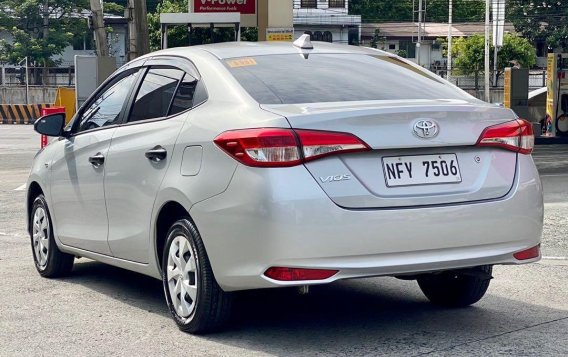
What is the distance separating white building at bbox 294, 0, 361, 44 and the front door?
226ft

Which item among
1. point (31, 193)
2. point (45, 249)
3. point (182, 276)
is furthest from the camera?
point (31, 193)

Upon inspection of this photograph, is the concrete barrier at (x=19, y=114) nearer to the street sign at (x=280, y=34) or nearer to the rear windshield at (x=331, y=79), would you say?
the street sign at (x=280, y=34)

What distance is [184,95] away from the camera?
6.47 m

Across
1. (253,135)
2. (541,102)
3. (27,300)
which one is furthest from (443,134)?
(541,102)

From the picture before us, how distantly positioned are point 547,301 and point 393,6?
270ft

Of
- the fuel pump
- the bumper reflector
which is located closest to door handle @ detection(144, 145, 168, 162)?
the bumper reflector

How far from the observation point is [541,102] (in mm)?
30875

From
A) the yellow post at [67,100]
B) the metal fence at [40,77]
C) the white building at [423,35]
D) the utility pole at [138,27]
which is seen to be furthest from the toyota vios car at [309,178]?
the white building at [423,35]

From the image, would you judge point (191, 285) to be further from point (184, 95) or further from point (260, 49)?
point (260, 49)

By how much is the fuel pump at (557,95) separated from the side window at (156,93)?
843 inches

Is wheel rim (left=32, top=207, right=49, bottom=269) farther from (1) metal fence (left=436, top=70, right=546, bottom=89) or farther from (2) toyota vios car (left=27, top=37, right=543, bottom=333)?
(1) metal fence (left=436, top=70, right=546, bottom=89)

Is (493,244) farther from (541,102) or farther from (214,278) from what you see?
(541,102)

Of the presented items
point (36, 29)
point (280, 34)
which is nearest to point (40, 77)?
point (36, 29)

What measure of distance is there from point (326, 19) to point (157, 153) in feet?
232
